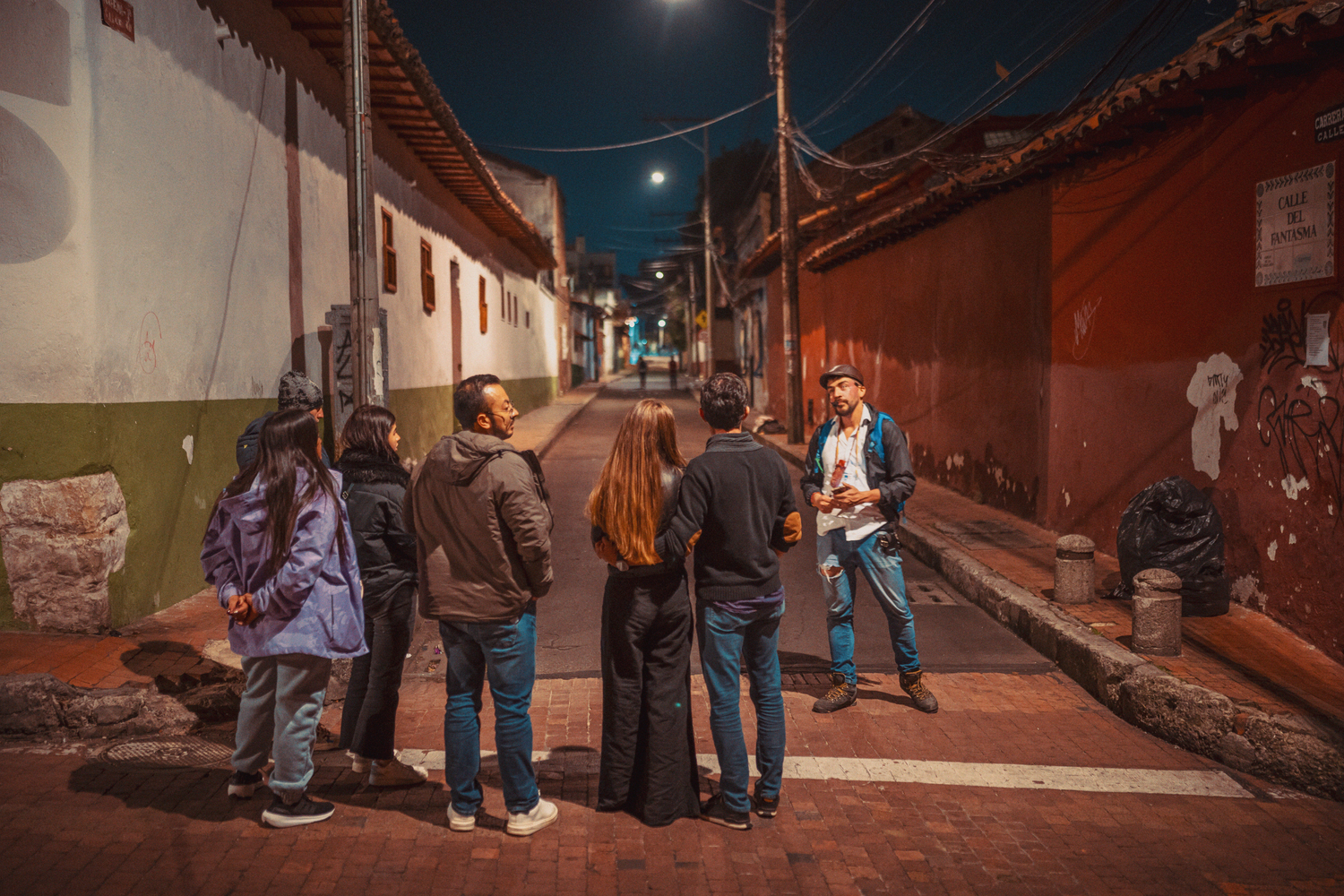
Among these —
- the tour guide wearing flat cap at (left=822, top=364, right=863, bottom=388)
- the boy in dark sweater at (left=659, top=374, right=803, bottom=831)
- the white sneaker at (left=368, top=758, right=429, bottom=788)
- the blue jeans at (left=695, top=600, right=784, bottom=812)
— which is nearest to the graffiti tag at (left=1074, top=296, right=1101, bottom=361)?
the tour guide wearing flat cap at (left=822, top=364, right=863, bottom=388)

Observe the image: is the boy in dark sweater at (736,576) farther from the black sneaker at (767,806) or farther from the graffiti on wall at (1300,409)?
the graffiti on wall at (1300,409)

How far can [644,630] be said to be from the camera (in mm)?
3812

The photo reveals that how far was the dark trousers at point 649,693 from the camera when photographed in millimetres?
3809

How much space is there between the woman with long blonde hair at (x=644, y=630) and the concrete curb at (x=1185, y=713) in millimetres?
2611

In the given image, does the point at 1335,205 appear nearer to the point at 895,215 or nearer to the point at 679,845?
the point at 679,845

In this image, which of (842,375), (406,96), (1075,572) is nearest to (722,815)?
(842,375)

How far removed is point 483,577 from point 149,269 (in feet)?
14.1

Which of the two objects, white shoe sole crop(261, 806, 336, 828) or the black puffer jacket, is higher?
the black puffer jacket

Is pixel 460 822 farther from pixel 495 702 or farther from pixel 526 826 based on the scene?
pixel 495 702

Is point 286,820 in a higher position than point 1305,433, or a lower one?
lower

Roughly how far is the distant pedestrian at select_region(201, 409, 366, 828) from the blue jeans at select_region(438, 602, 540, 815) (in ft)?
1.54

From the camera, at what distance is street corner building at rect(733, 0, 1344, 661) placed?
591cm

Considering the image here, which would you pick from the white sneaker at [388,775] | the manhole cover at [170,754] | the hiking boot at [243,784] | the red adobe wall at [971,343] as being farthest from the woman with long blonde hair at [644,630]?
the red adobe wall at [971,343]

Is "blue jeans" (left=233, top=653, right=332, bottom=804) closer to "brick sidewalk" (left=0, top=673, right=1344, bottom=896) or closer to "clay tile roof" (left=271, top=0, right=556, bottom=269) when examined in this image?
"brick sidewalk" (left=0, top=673, right=1344, bottom=896)
